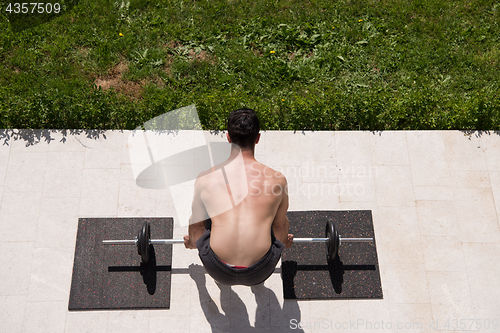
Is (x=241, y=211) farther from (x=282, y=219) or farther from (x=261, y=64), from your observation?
(x=261, y=64)

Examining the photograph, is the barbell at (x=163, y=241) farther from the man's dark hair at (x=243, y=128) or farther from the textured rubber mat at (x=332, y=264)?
the man's dark hair at (x=243, y=128)

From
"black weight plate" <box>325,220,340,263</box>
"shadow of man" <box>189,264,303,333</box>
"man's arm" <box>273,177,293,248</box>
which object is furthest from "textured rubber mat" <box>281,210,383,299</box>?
"man's arm" <box>273,177,293,248</box>

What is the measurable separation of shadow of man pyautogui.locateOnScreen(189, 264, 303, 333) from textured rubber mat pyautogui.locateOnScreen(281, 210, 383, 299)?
0.59ft

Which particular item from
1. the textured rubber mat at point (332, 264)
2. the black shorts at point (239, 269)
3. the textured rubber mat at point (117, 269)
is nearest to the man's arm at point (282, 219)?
the black shorts at point (239, 269)

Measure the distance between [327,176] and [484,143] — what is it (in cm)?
231

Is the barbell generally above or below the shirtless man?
below

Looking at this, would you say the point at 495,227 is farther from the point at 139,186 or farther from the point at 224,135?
the point at 139,186

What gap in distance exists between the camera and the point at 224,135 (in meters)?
5.32

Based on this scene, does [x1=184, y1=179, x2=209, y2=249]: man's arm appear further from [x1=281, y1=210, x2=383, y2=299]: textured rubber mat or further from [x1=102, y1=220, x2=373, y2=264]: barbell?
[x1=281, y1=210, x2=383, y2=299]: textured rubber mat

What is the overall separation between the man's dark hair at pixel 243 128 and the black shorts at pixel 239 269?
0.93 metres

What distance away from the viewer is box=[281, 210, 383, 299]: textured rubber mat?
14.6 ft

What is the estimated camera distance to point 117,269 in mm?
4520

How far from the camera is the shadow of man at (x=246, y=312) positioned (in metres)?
4.29

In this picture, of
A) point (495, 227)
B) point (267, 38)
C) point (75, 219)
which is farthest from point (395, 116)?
point (75, 219)
